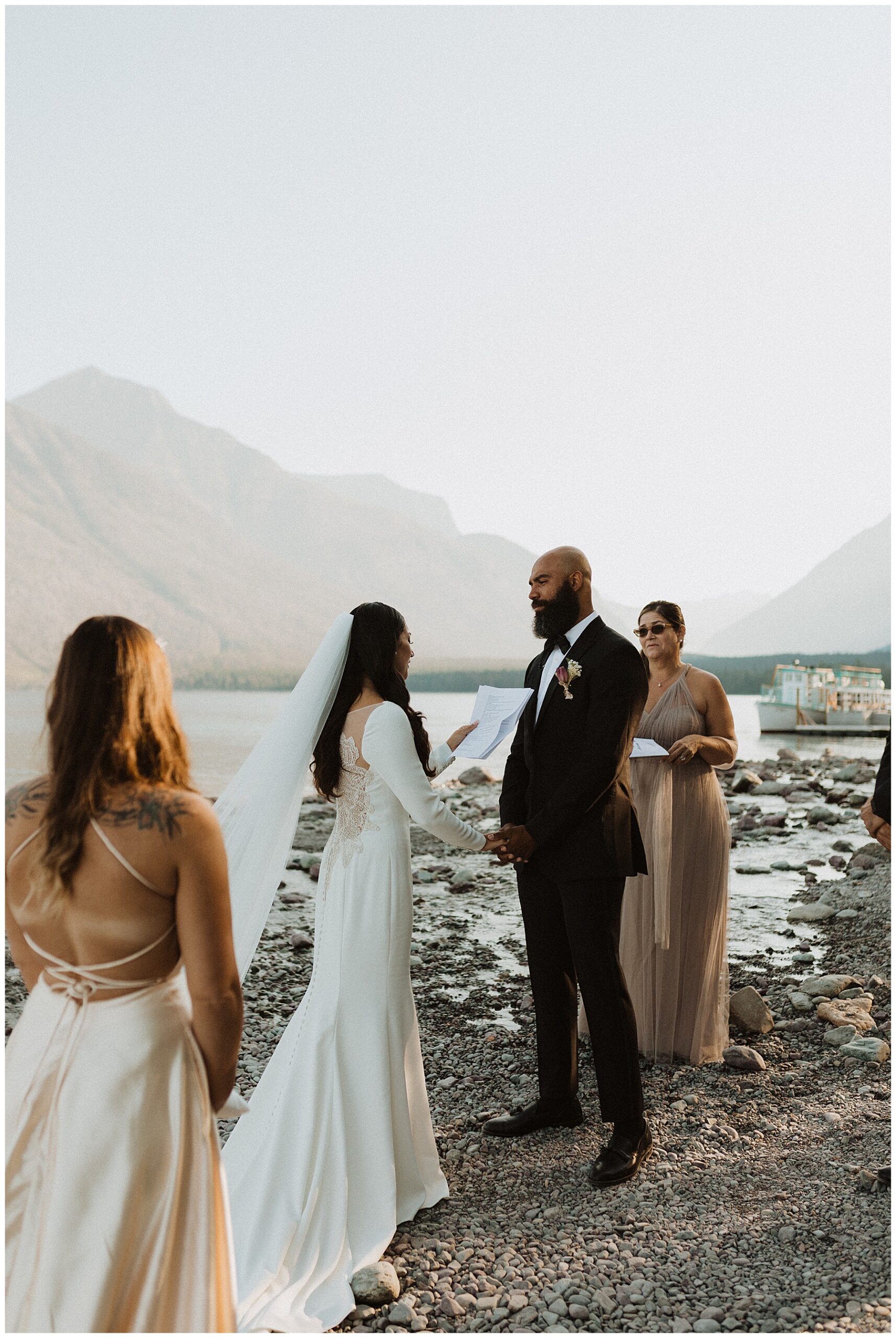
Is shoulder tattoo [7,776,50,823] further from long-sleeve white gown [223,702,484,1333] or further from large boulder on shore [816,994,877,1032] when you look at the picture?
large boulder on shore [816,994,877,1032]

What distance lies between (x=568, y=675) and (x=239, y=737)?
36.5 m

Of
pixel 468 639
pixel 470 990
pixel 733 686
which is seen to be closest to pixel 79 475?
pixel 468 639

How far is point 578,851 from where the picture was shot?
12.7 feet

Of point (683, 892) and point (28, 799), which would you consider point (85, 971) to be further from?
point (683, 892)

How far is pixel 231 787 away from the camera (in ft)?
12.1

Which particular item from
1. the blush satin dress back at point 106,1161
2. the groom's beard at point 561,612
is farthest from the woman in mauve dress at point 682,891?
the blush satin dress back at point 106,1161

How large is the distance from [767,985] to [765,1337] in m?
3.87

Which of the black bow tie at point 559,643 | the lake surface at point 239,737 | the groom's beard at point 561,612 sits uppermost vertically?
the groom's beard at point 561,612

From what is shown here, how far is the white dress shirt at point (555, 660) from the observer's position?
4.04 metres

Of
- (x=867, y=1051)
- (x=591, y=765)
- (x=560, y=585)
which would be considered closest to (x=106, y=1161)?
(x=591, y=765)

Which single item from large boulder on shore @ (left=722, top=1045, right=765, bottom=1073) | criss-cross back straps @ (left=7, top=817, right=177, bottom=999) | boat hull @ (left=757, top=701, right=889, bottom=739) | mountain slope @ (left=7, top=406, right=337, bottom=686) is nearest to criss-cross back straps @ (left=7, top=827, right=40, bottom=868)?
criss-cross back straps @ (left=7, top=817, right=177, bottom=999)

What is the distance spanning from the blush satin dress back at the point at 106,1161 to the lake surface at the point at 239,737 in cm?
52

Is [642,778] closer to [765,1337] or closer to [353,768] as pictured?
[353,768]

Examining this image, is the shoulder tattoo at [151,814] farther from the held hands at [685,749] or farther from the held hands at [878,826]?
the held hands at [685,749]
